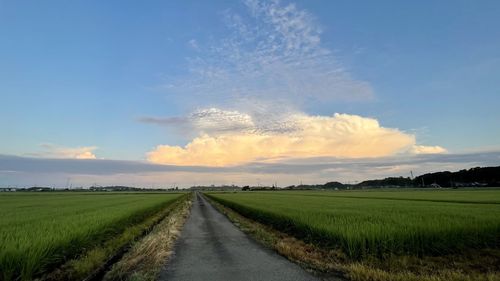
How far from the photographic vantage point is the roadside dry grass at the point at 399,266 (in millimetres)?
8586

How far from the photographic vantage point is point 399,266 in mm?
10328

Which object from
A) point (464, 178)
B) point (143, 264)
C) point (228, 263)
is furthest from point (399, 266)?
point (464, 178)

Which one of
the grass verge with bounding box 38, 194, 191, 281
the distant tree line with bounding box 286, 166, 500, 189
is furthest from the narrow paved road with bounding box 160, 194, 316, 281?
the distant tree line with bounding box 286, 166, 500, 189

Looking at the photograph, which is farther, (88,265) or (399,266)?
(88,265)

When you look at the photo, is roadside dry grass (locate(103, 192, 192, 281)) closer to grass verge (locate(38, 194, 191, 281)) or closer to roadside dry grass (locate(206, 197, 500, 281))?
grass verge (locate(38, 194, 191, 281))

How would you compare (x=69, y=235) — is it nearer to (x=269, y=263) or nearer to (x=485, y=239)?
(x=269, y=263)

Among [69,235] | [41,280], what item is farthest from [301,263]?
[69,235]

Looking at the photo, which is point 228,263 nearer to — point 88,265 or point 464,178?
point 88,265

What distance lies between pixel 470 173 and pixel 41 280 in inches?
7370

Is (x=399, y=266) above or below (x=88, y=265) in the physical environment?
below

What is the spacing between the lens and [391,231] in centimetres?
1273

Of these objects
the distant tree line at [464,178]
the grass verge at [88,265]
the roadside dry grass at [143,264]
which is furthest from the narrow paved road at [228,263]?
the distant tree line at [464,178]

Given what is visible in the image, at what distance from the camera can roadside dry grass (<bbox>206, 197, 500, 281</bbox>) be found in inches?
338

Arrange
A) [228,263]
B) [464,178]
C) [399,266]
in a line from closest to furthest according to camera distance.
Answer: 1. [399,266]
2. [228,263]
3. [464,178]
